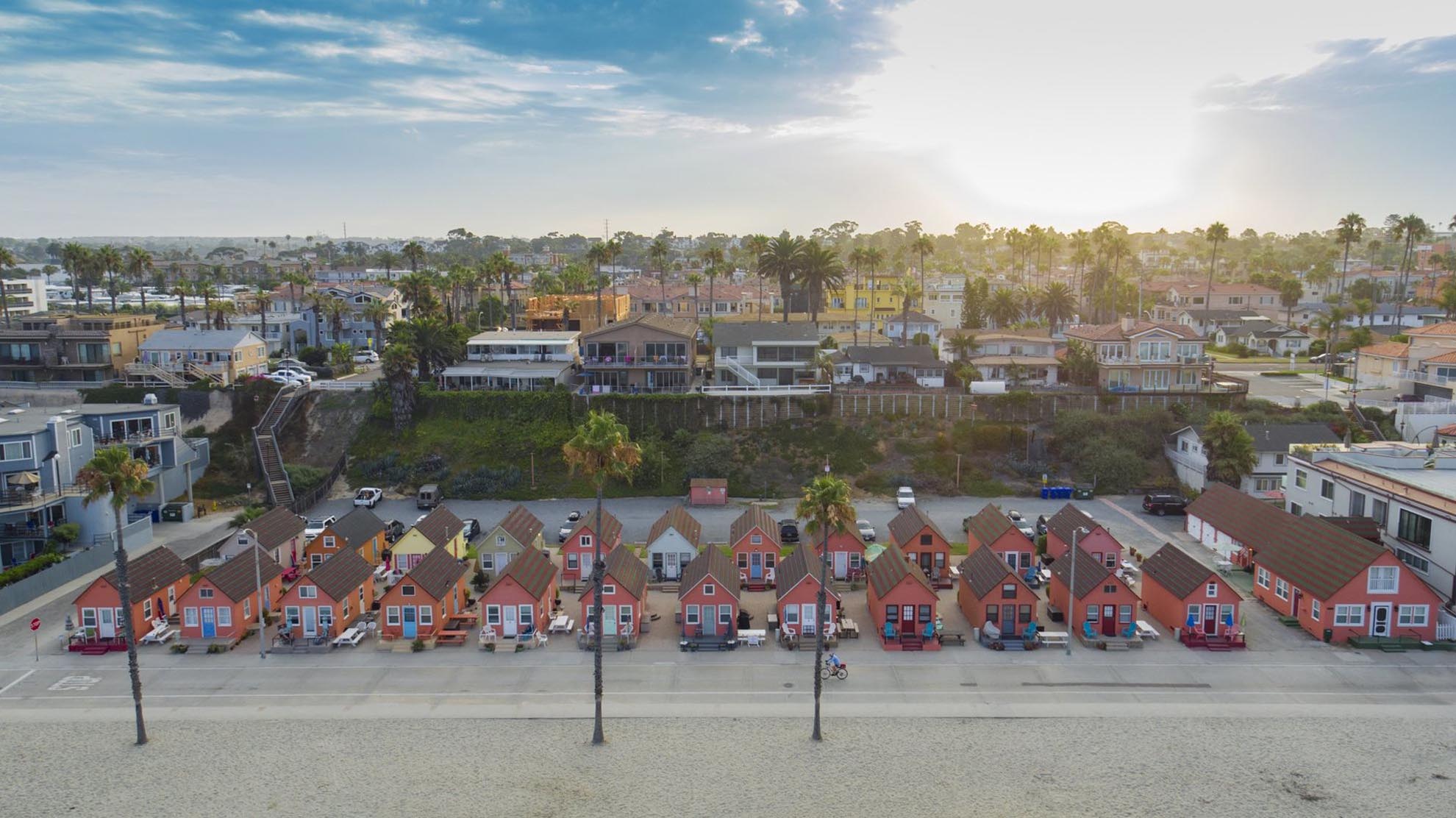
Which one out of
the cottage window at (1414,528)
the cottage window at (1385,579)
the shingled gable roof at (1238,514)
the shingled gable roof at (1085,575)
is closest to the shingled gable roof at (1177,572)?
the shingled gable roof at (1085,575)

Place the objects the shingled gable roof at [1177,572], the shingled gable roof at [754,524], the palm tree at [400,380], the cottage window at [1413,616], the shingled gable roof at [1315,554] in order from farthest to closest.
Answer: the palm tree at [400,380] → the shingled gable roof at [754,524] → the shingled gable roof at [1177,572] → the shingled gable roof at [1315,554] → the cottage window at [1413,616]

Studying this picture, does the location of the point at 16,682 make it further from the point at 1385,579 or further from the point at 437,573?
the point at 1385,579

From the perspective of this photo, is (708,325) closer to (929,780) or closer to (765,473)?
(765,473)

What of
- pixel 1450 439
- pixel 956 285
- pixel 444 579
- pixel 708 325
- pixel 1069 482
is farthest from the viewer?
pixel 956 285

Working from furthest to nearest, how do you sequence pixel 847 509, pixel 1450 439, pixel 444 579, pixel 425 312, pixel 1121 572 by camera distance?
pixel 425 312 < pixel 1450 439 < pixel 1121 572 < pixel 444 579 < pixel 847 509

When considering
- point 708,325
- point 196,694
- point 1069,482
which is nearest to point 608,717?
point 196,694

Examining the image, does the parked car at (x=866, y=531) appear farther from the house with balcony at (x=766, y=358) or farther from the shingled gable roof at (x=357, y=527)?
the shingled gable roof at (x=357, y=527)

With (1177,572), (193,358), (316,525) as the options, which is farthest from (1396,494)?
(193,358)
